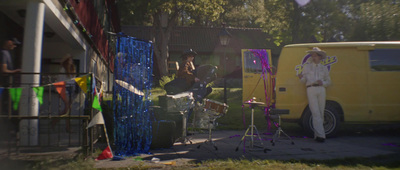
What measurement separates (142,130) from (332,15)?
49.2ft

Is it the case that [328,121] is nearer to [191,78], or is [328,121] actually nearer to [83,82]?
[191,78]

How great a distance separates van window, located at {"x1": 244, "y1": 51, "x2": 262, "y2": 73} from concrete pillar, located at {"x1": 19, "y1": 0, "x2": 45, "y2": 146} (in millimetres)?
5940

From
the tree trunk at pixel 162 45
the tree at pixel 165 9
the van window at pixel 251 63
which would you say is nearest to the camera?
the van window at pixel 251 63

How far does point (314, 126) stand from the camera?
25.6 ft

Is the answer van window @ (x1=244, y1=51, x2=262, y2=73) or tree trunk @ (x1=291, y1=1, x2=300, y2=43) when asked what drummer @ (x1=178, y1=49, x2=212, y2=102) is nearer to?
van window @ (x1=244, y1=51, x2=262, y2=73)

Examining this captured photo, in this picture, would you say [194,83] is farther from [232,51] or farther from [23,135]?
[232,51]

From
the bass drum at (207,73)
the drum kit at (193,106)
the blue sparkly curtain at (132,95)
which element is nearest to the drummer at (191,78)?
the bass drum at (207,73)

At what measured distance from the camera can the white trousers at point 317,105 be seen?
25.4 ft

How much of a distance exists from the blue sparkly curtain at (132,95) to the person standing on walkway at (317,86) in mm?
3851

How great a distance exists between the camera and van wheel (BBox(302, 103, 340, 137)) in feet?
27.1

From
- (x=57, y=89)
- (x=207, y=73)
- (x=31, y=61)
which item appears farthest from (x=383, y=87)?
(x=31, y=61)

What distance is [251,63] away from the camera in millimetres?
10508

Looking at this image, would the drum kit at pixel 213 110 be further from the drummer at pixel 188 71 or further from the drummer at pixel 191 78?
the drummer at pixel 188 71

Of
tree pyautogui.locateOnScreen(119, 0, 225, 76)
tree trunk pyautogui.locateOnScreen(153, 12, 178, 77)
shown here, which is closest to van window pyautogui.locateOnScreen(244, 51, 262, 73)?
tree pyautogui.locateOnScreen(119, 0, 225, 76)
